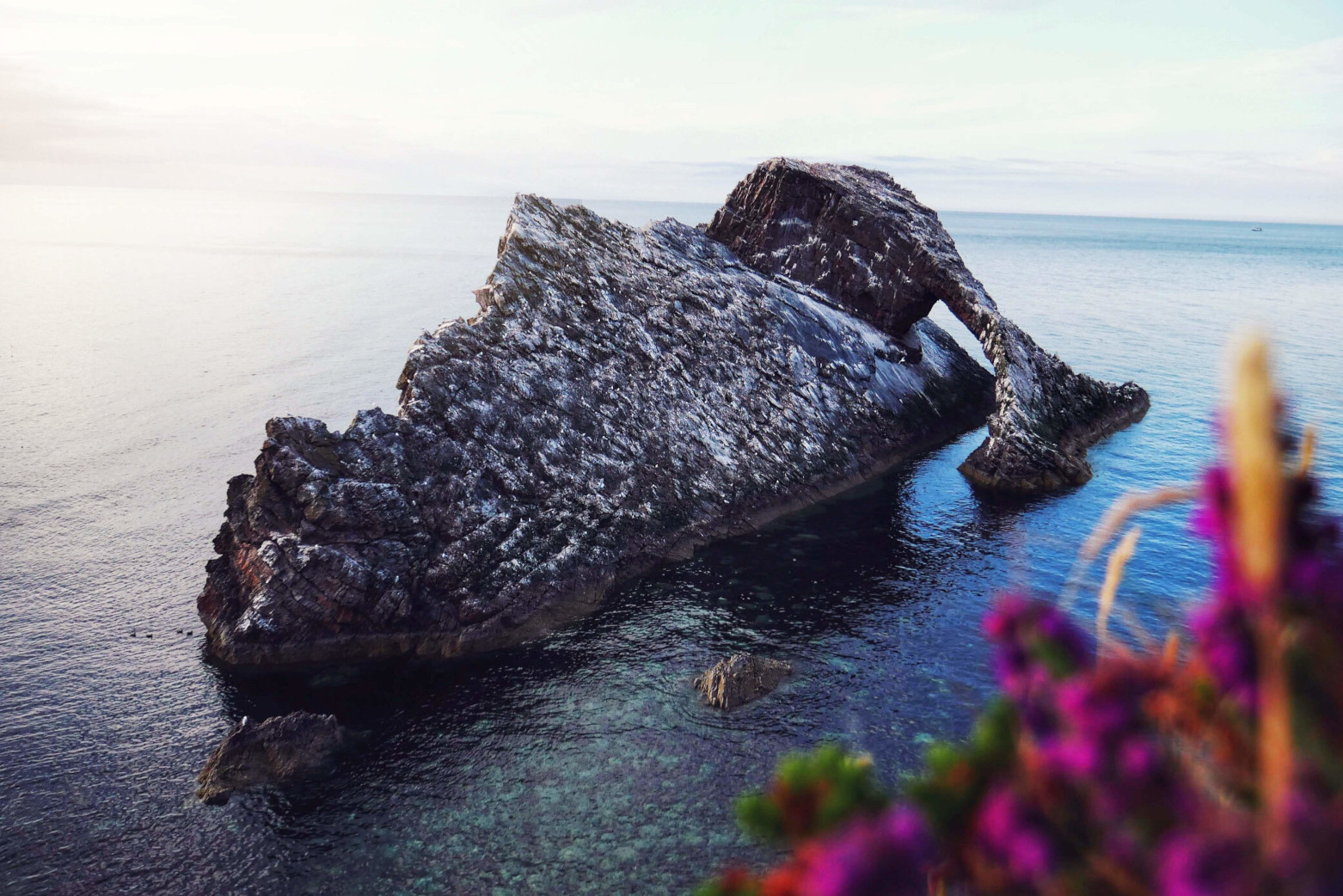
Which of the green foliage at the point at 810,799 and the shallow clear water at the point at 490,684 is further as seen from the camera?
the shallow clear water at the point at 490,684

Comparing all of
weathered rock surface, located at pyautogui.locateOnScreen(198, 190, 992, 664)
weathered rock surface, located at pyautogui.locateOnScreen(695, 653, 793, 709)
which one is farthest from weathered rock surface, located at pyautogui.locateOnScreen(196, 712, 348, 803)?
weathered rock surface, located at pyautogui.locateOnScreen(695, 653, 793, 709)

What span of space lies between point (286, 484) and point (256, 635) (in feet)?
19.4

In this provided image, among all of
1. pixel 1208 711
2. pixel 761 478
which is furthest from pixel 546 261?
pixel 1208 711

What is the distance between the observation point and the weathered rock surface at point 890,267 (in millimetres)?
55938

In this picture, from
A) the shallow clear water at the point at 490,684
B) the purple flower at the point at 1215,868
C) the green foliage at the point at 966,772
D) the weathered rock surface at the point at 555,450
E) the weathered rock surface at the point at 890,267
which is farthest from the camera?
the weathered rock surface at the point at 890,267

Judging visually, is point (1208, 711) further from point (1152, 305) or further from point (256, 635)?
point (1152, 305)

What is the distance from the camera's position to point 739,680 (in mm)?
29250

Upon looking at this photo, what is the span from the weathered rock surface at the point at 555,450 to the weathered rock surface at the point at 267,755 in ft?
18.6

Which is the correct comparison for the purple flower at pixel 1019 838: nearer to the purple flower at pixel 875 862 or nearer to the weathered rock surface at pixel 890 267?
the purple flower at pixel 875 862

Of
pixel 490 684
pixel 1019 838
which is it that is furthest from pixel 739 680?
pixel 1019 838

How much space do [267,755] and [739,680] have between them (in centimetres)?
1519

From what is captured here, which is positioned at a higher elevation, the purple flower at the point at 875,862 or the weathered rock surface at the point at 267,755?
the purple flower at the point at 875,862

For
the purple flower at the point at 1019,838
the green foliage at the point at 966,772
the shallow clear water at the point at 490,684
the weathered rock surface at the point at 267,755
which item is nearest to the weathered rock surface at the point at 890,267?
the shallow clear water at the point at 490,684

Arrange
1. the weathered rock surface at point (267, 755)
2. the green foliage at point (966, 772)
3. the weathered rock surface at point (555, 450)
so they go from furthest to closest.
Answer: the weathered rock surface at point (555, 450), the weathered rock surface at point (267, 755), the green foliage at point (966, 772)
